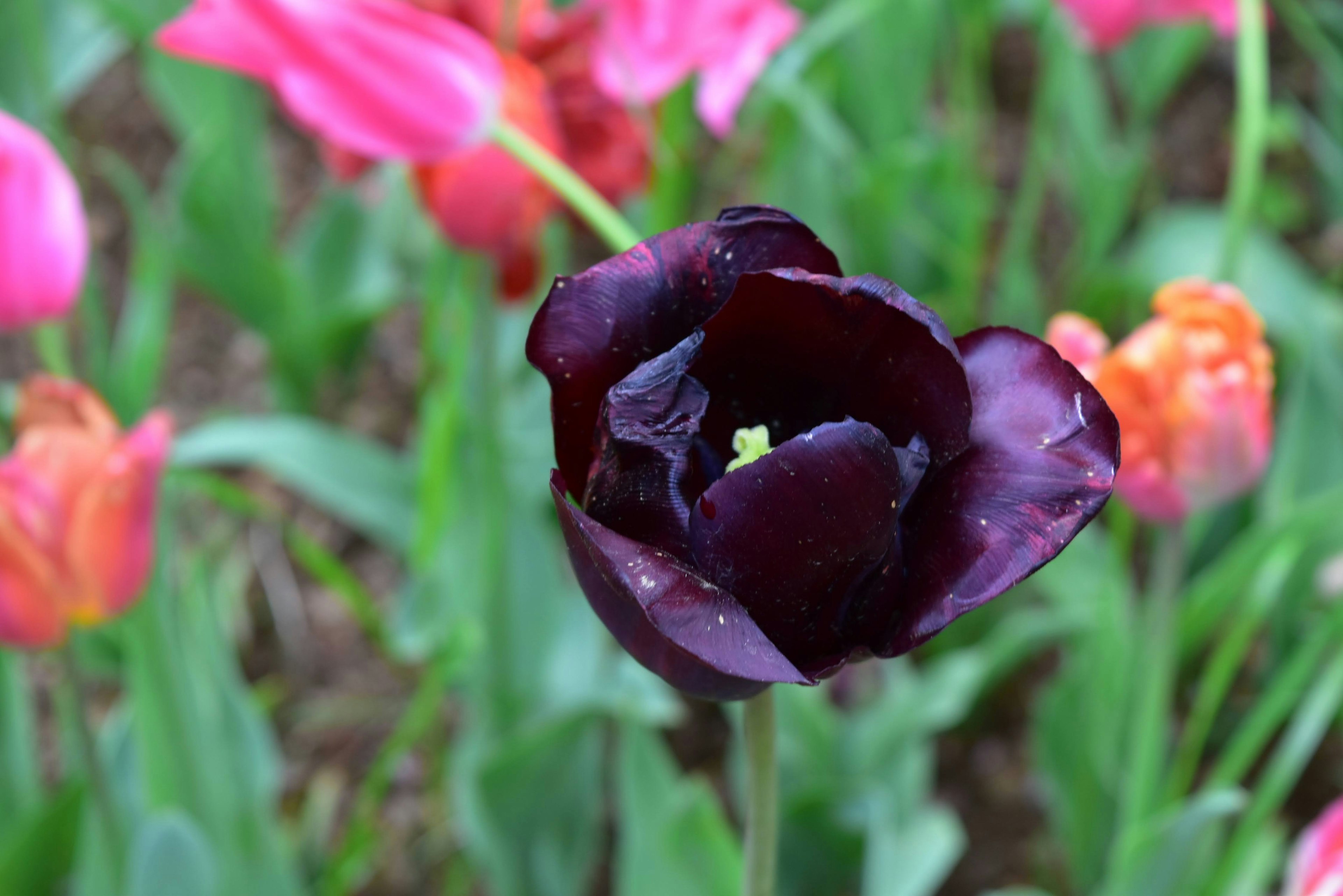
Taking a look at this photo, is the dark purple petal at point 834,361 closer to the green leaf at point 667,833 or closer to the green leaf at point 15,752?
the green leaf at point 667,833

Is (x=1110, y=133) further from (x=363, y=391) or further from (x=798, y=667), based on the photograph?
(x=798, y=667)

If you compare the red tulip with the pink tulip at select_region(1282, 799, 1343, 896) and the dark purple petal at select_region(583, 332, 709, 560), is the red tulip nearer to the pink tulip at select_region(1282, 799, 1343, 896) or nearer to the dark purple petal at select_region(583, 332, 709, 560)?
the dark purple petal at select_region(583, 332, 709, 560)

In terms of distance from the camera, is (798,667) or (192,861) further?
(192,861)

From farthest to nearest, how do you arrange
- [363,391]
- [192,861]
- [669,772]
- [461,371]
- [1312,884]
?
1. [363,391]
2. [461,371]
3. [669,772]
4. [192,861]
5. [1312,884]

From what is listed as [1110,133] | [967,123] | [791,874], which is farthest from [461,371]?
[1110,133]

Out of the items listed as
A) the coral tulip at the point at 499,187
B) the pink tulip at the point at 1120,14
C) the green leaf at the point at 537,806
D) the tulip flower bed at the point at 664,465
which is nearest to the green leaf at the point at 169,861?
the tulip flower bed at the point at 664,465

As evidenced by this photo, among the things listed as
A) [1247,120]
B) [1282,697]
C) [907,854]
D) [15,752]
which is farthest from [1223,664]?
[15,752]
